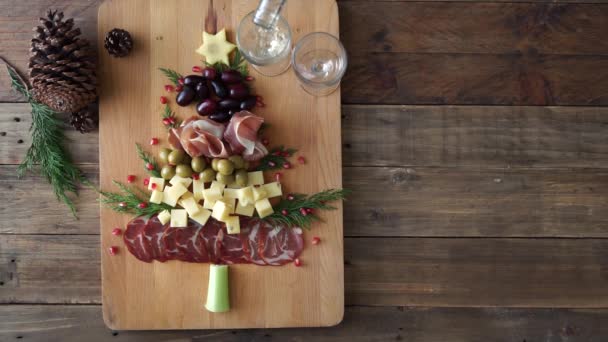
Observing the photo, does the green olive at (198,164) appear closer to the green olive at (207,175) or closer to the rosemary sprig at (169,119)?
the green olive at (207,175)

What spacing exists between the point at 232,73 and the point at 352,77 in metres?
0.35

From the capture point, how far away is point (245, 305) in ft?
3.96

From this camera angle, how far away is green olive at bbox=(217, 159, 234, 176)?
113cm

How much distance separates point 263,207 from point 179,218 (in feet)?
0.78

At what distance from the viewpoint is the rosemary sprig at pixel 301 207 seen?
119 cm

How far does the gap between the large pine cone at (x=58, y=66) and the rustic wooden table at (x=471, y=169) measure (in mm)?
167

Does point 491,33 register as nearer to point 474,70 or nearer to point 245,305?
point 474,70

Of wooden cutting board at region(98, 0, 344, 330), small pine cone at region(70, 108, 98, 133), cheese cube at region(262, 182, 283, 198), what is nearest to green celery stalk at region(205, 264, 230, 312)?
wooden cutting board at region(98, 0, 344, 330)

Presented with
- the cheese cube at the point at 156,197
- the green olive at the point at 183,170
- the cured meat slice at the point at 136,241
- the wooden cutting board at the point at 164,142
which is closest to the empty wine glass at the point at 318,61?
the wooden cutting board at the point at 164,142

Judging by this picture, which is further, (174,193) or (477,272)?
(477,272)

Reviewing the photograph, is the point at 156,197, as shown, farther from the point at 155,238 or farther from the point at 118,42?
the point at 118,42

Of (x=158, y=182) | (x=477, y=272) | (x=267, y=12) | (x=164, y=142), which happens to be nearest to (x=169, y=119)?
(x=164, y=142)

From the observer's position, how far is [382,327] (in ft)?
4.13

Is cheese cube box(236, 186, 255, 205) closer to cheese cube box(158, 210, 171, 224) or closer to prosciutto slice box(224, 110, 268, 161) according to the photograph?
prosciutto slice box(224, 110, 268, 161)
